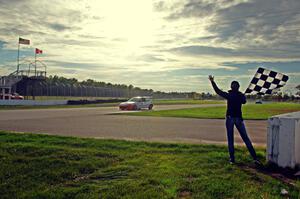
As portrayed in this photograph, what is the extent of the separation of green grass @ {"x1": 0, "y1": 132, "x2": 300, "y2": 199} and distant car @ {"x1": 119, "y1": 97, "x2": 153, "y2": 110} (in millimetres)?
22813

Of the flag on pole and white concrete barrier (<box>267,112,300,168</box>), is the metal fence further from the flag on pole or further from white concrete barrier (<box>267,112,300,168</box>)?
white concrete barrier (<box>267,112,300,168</box>)

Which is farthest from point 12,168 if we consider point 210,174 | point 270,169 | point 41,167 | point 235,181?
point 270,169

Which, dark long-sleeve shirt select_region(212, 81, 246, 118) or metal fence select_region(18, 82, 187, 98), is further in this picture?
metal fence select_region(18, 82, 187, 98)

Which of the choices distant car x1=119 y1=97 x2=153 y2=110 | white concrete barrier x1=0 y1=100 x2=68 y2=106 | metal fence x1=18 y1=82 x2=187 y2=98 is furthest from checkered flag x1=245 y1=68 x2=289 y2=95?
metal fence x1=18 y1=82 x2=187 y2=98

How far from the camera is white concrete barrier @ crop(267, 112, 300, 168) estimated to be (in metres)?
5.42

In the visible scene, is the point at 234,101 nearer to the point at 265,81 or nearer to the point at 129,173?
the point at 265,81

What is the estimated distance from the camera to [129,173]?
5.42 meters

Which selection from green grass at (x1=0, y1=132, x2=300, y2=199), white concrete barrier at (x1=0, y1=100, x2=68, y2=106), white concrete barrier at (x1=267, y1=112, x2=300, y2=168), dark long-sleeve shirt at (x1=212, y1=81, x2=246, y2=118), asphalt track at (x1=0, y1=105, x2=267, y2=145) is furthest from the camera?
white concrete barrier at (x1=0, y1=100, x2=68, y2=106)

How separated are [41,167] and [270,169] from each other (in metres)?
4.46

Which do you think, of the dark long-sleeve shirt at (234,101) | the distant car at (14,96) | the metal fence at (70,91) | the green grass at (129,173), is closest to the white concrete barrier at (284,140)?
the green grass at (129,173)

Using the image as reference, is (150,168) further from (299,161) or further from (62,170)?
(299,161)

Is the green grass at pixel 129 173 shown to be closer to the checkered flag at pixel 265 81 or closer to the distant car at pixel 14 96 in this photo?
the checkered flag at pixel 265 81

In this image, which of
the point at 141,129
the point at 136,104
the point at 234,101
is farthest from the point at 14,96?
the point at 234,101

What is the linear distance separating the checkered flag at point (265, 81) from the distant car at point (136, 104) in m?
24.7
